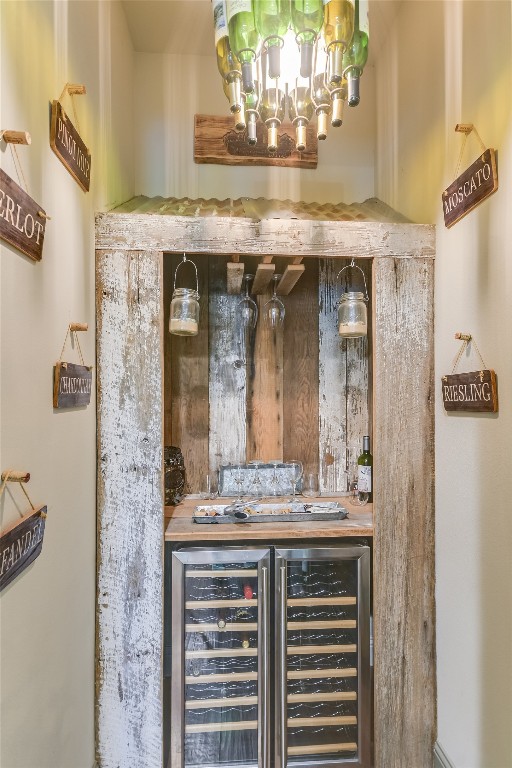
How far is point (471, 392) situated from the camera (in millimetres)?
1475

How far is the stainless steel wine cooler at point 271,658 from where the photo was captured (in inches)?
67.7

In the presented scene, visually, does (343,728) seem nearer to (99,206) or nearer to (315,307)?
(315,307)

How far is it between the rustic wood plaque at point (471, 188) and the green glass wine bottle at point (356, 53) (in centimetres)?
47

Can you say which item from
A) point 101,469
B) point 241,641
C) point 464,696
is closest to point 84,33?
point 101,469

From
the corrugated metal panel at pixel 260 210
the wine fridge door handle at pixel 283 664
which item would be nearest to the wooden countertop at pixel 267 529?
the wine fridge door handle at pixel 283 664

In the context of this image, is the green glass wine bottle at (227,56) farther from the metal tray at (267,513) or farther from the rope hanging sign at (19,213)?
the metal tray at (267,513)

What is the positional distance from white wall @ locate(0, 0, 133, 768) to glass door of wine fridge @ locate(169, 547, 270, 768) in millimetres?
317

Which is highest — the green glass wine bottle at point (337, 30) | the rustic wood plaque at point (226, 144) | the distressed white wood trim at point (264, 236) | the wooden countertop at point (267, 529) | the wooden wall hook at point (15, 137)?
the rustic wood plaque at point (226, 144)

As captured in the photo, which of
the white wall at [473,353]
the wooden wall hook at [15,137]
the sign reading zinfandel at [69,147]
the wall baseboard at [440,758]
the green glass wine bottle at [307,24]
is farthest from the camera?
the wall baseboard at [440,758]

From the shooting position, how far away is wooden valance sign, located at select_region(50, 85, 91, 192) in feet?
4.02

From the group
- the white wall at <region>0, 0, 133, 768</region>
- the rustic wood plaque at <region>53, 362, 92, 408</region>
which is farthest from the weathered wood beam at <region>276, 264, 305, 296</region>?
the rustic wood plaque at <region>53, 362, 92, 408</region>

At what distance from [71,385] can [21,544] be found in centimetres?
50

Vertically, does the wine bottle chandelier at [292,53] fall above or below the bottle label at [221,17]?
below

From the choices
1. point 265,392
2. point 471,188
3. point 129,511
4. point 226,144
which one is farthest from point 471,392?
point 226,144
